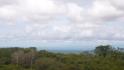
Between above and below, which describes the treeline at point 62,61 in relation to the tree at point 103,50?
below

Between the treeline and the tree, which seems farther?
the tree

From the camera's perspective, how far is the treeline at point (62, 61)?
53938 mm

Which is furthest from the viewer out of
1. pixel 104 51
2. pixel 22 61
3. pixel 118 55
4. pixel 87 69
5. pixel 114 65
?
pixel 104 51

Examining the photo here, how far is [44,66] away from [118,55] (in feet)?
81.8

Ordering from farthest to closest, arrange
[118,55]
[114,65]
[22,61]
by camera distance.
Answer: [118,55] → [22,61] → [114,65]

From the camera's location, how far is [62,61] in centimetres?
6481

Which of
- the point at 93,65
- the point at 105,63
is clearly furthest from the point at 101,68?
the point at 105,63

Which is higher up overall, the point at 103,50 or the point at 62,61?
the point at 103,50

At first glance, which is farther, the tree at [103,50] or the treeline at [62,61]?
the tree at [103,50]

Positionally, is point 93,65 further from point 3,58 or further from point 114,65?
point 3,58

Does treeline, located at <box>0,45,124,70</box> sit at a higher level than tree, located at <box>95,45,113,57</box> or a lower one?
lower

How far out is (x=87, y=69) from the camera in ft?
174

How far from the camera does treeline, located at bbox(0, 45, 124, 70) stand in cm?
5394

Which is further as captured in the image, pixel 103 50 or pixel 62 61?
pixel 103 50
